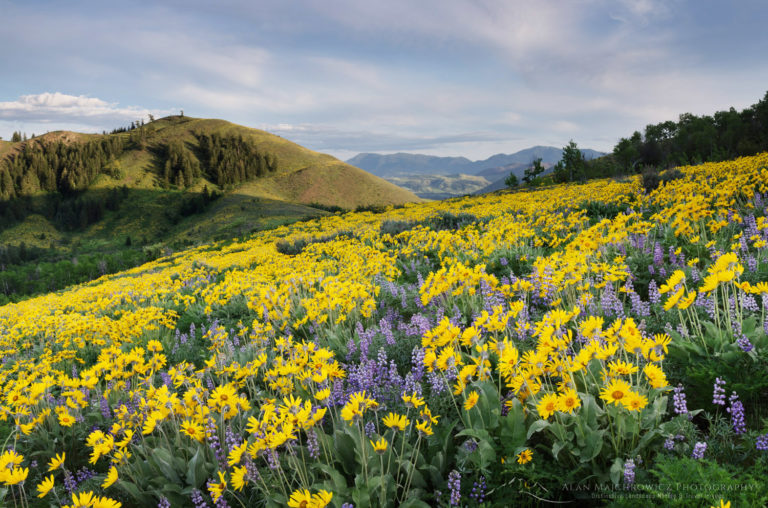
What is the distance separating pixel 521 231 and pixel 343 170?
99601mm

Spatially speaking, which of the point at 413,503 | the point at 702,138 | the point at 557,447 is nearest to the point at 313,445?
the point at 413,503

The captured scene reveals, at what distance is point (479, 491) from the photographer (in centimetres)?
200

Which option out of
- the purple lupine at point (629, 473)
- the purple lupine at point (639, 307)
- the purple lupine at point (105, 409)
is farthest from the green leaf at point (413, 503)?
the purple lupine at point (105, 409)

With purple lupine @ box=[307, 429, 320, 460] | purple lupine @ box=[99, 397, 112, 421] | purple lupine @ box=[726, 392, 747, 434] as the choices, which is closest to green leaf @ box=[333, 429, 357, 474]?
purple lupine @ box=[307, 429, 320, 460]

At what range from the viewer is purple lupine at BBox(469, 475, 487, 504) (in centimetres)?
201

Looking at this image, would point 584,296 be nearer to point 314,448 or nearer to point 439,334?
point 439,334

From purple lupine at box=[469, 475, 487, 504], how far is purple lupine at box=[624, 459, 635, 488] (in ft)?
2.19

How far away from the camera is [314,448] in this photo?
2.32 meters

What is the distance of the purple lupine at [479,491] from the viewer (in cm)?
201

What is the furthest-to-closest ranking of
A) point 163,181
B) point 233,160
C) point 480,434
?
point 233,160
point 163,181
point 480,434

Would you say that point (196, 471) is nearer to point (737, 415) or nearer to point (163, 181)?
point (737, 415)

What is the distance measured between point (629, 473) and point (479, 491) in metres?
0.71

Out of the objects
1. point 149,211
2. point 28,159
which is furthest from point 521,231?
point 28,159

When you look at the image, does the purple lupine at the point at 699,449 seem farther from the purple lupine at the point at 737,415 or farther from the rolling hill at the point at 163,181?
the rolling hill at the point at 163,181
